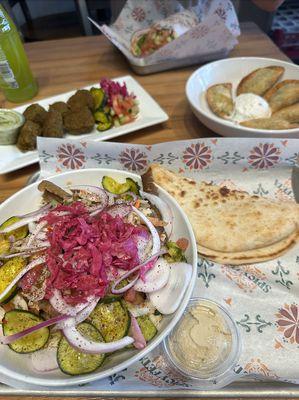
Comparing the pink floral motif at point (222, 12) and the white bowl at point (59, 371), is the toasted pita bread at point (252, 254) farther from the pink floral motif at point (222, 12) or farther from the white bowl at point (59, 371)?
the pink floral motif at point (222, 12)

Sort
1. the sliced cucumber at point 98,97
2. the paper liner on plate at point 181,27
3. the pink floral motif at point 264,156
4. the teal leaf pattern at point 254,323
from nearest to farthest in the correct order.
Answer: the teal leaf pattern at point 254,323, the pink floral motif at point 264,156, the sliced cucumber at point 98,97, the paper liner on plate at point 181,27

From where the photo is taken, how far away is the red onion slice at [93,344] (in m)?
1.10

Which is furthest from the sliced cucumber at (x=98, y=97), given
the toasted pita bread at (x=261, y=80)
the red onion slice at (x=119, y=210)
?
the red onion slice at (x=119, y=210)

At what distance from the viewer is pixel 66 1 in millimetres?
6070

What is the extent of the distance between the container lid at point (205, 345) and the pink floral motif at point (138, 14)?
3015 millimetres

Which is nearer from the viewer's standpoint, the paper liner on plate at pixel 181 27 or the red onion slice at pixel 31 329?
the red onion slice at pixel 31 329

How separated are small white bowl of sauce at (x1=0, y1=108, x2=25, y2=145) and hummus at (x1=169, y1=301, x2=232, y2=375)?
5.28 feet

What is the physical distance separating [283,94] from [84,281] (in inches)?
78.1

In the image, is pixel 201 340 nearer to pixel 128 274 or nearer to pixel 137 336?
pixel 137 336

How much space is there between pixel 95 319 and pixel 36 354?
0.80 ft

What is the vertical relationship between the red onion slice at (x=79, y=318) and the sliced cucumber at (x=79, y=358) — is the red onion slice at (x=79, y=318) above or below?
above

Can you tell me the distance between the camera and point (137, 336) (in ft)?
3.81

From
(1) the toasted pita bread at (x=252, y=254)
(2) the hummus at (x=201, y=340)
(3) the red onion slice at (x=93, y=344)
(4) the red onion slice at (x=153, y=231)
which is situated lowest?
(2) the hummus at (x=201, y=340)

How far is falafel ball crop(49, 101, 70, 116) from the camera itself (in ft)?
7.57
